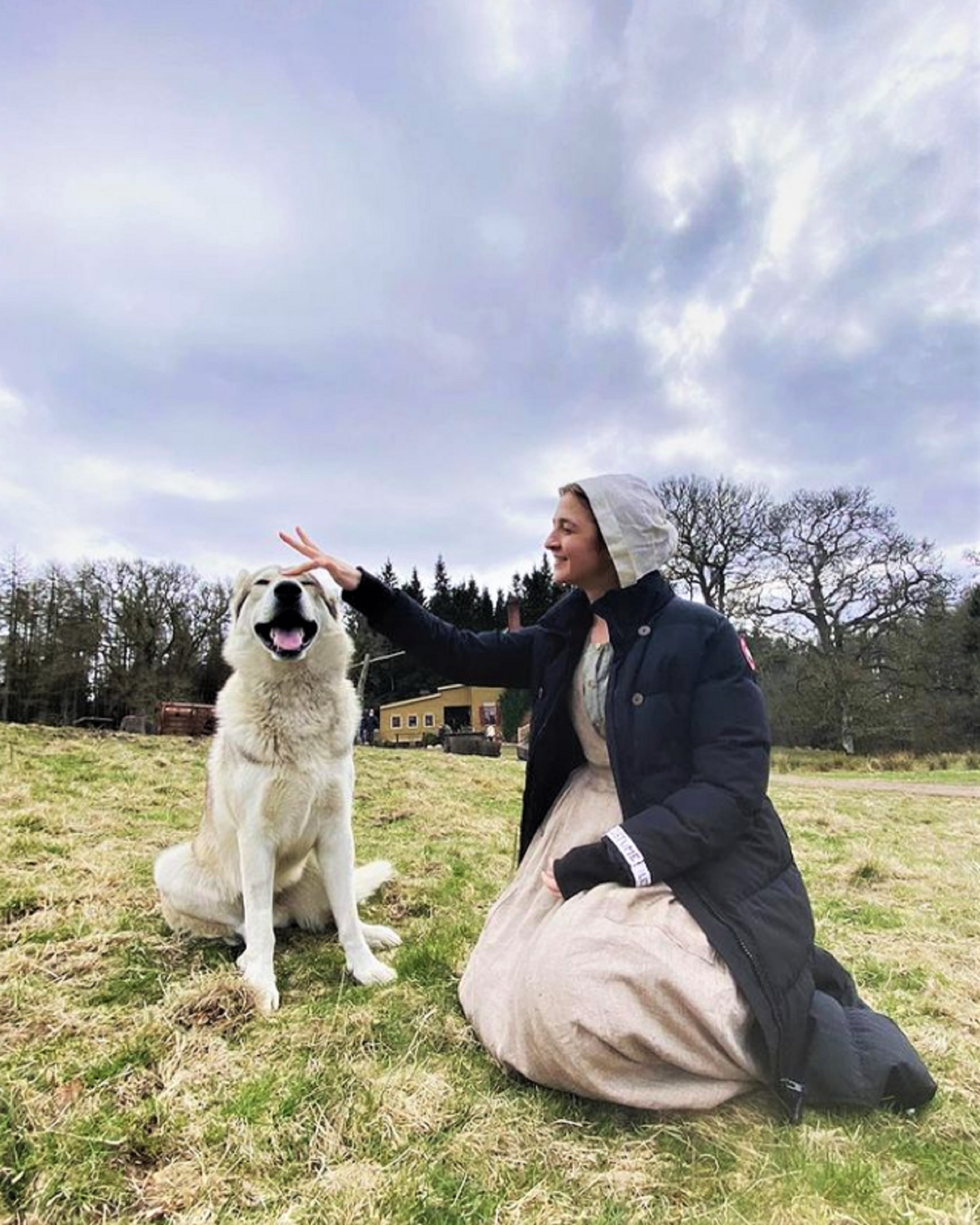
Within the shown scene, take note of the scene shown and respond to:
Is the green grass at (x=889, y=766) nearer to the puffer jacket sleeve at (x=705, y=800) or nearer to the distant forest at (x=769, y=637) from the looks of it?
the distant forest at (x=769, y=637)

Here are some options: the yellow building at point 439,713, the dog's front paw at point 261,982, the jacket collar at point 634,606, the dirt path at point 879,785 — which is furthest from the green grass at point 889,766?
the yellow building at point 439,713

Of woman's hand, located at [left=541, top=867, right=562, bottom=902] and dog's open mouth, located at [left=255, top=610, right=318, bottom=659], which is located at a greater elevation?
dog's open mouth, located at [left=255, top=610, right=318, bottom=659]

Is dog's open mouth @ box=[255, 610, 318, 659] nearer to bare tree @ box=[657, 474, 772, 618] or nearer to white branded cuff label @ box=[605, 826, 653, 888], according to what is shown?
white branded cuff label @ box=[605, 826, 653, 888]

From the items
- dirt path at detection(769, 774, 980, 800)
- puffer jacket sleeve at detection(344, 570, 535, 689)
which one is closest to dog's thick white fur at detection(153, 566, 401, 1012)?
puffer jacket sleeve at detection(344, 570, 535, 689)

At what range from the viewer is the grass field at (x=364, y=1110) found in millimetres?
1712

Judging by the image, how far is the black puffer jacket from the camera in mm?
2105

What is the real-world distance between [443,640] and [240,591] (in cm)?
108

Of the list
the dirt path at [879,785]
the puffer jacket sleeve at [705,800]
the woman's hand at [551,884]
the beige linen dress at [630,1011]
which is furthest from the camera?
the dirt path at [879,785]

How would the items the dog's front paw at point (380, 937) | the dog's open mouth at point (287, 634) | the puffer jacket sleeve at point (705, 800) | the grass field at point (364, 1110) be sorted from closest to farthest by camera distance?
the grass field at point (364, 1110), the puffer jacket sleeve at point (705, 800), the dog's open mouth at point (287, 634), the dog's front paw at point (380, 937)

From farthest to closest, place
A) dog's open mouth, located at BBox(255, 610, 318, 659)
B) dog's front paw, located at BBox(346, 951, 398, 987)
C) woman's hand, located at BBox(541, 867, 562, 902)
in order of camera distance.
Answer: dog's open mouth, located at BBox(255, 610, 318, 659)
dog's front paw, located at BBox(346, 951, 398, 987)
woman's hand, located at BBox(541, 867, 562, 902)

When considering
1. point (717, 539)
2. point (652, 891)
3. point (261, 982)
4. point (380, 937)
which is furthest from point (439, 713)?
point (652, 891)

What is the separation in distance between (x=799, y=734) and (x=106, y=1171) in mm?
34383

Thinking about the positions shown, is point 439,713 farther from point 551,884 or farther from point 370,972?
point 551,884

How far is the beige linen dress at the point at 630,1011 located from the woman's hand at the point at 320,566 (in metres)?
1.71
